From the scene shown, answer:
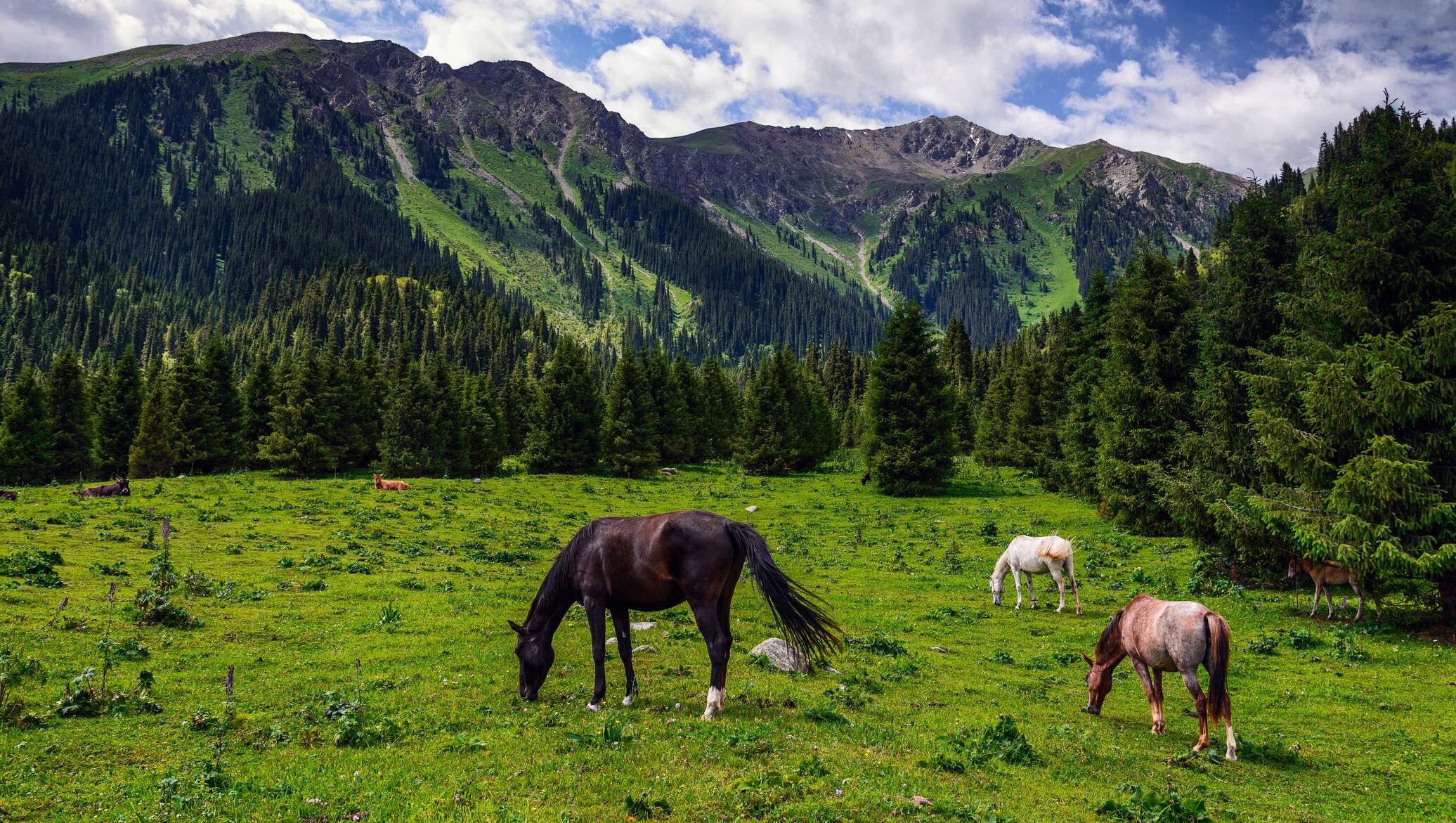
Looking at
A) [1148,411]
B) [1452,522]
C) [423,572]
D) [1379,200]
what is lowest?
[423,572]

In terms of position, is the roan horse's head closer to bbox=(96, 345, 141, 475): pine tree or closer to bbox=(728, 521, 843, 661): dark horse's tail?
bbox=(728, 521, 843, 661): dark horse's tail

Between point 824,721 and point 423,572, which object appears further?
point 423,572

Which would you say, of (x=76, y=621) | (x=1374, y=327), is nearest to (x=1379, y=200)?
(x=1374, y=327)

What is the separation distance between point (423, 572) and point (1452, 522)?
3324 centimetres

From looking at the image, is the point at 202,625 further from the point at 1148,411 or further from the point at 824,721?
the point at 1148,411

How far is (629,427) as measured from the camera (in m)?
70.5

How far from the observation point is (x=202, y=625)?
16.4 m

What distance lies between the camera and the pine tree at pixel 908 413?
55.4m

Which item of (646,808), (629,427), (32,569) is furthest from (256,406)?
(646,808)

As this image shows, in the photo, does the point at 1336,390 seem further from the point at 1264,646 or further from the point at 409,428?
the point at 409,428

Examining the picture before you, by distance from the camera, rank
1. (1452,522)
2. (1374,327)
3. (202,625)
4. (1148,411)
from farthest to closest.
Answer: (1148,411) → (1374,327) → (1452,522) → (202,625)

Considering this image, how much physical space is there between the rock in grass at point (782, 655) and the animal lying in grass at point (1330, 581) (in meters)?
18.0

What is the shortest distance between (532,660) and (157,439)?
230ft

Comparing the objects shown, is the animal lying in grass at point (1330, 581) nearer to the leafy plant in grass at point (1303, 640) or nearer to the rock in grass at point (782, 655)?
the leafy plant in grass at point (1303, 640)
